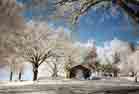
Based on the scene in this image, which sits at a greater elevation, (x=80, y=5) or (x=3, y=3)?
(x=3, y=3)

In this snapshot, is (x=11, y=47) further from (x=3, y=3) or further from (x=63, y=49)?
(x=3, y=3)

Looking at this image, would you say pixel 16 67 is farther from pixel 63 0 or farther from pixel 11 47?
pixel 63 0

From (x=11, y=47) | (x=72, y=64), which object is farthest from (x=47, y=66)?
(x=11, y=47)

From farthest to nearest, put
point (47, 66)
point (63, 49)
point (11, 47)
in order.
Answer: point (47, 66) → point (63, 49) → point (11, 47)

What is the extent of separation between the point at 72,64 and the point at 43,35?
37.3 ft

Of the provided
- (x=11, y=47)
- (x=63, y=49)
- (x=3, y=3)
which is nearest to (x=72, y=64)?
(x=63, y=49)

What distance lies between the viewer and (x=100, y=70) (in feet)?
198

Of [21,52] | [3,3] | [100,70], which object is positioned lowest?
[100,70]

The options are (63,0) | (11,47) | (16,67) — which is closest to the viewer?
(63,0)

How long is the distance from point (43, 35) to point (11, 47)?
21.6ft

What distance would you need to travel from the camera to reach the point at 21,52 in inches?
1586

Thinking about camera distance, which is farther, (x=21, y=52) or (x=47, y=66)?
(x=47, y=66)

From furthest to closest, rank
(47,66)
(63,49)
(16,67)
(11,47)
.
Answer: (47,66), (16,67), (63,49), (11,47)

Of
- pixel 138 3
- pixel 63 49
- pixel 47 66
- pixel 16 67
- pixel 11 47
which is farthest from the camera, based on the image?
pixel 47 66
